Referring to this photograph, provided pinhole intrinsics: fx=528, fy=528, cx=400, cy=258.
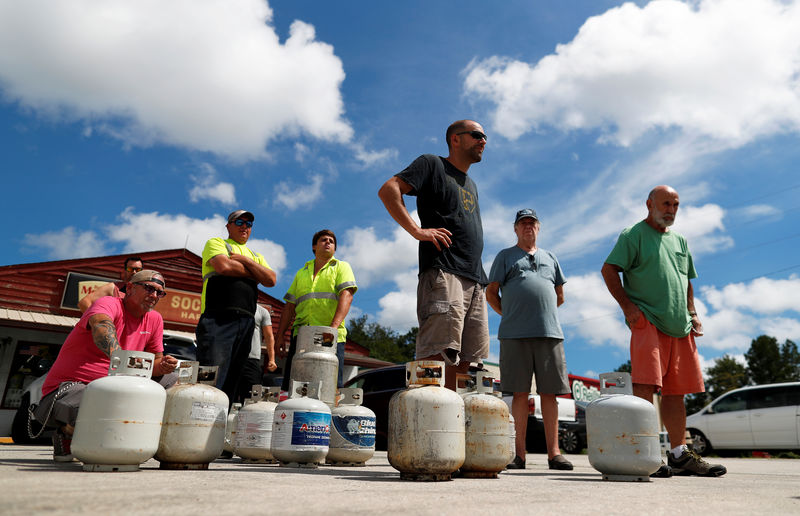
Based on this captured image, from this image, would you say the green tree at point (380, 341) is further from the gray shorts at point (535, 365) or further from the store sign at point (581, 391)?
the gray shorts at point (535, 365)

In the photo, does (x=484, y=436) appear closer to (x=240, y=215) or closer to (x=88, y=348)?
(x=88, y=348)

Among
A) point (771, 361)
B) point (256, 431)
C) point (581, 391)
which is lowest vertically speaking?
point (256, 431)

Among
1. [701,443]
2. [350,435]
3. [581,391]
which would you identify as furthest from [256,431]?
[581,391]

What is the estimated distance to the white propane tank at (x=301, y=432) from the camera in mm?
3400

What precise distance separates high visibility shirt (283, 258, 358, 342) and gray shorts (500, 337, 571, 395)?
162 cm

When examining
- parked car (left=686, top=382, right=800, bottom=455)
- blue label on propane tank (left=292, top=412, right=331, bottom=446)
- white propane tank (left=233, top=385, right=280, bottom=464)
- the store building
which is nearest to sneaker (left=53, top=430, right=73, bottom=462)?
white propane tank (left=233, top=385, right=280, bottom=464)

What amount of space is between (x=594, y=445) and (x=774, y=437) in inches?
498

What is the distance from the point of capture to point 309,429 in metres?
3.44

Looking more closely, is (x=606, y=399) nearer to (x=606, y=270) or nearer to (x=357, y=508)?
A: (x=606, y=270)

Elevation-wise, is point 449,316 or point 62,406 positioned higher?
point 449,316

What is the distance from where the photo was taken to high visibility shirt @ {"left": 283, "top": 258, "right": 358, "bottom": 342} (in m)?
5.11

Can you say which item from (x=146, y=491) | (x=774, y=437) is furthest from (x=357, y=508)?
(x=774, y=437)

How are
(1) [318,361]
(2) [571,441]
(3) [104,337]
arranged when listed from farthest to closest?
(2) [571,441] < (1) [318,361] < (3) [104,337]

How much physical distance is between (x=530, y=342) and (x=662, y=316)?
3.54ft
